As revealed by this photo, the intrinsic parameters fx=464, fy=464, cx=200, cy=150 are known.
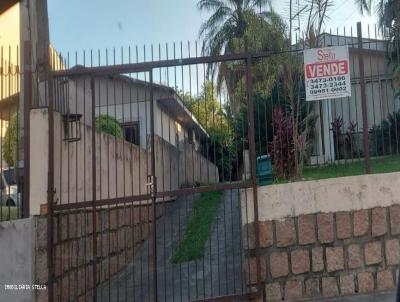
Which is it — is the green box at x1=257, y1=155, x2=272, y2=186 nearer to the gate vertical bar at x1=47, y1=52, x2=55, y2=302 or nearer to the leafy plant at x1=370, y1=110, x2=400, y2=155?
the leafy plant at x1=370, y1=110, x2=400, y2=155

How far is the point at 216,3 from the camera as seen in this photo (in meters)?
25.7

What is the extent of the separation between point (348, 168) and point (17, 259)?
4.52 meters

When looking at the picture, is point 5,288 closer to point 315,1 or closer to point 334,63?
point 334,63

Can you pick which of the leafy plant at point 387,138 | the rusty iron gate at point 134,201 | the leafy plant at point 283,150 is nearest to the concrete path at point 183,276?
the rusty iron gate at point 134,201

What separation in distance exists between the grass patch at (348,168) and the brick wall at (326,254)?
926mm

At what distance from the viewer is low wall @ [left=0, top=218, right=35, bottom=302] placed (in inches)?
201

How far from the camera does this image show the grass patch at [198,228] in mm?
7915

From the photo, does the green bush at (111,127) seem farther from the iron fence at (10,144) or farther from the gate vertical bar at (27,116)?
the gate vertical bar at (27,116)

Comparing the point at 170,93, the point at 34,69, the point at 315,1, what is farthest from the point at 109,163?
the point at 315,1

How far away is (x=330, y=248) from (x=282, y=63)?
297 cm

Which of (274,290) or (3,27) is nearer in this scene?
(274,290)

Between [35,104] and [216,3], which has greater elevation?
[216,3]

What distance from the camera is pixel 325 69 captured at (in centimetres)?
568

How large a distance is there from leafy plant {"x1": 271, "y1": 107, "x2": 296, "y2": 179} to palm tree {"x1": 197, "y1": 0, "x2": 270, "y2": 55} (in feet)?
57.3
